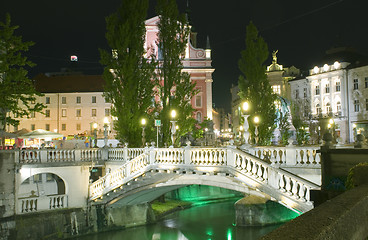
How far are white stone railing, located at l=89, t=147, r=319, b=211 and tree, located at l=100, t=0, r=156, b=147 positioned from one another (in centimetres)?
517

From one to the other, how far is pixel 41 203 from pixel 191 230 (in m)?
9.54

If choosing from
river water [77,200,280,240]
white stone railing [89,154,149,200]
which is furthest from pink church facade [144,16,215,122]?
white stone railing [89,154,149,200]

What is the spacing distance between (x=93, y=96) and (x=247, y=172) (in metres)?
50.5

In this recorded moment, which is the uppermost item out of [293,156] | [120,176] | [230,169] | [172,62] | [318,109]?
[172,62]

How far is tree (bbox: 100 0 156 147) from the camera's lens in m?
27.5

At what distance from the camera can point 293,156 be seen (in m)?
16.6

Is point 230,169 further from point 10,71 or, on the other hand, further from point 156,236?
point 10,71

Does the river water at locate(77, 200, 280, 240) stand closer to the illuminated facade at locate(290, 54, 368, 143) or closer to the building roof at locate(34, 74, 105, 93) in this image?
the illuminated facade at locate(290, 54, 368, 143)

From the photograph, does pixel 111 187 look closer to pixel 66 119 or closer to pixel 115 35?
pixel 115 35

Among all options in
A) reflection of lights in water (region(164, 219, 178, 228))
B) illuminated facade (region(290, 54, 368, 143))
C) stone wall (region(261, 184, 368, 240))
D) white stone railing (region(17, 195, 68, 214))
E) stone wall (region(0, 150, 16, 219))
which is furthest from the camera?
illuminated facade (region(290, 54, 368, 143))

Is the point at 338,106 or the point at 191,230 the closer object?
the point at 191,230

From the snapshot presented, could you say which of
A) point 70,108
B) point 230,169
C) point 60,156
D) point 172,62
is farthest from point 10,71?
point 70,108

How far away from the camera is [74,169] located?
80.4 ft

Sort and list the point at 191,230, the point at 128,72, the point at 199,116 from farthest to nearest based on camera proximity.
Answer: the point at 199,116
the point at 128,72
the point at 191,230
